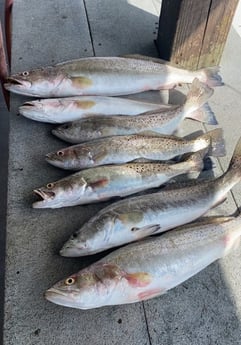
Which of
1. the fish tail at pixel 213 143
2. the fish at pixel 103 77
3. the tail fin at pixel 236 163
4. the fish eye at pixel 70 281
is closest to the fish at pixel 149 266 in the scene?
the fish eye at pixel 70 281

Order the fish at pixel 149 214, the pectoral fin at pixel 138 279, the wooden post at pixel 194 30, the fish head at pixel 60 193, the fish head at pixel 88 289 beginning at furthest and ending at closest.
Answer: the wooden post at pixel 194 30
the fish head at pixel 60 193
the fish at pixel 149 214
the pectoral fin at pixel 138 279
the fish head at pixel 88 289

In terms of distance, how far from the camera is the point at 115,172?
225cm

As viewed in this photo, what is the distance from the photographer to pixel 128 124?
2547mm

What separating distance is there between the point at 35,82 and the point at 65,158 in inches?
25.6

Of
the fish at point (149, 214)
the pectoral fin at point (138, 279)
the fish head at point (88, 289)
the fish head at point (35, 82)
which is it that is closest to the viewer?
the fish head at point (88, 289)

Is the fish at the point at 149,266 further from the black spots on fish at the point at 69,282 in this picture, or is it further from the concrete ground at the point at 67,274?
the concrete ground at the point at 67,274

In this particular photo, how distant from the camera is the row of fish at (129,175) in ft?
5.98

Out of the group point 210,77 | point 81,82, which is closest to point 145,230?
point 81,82

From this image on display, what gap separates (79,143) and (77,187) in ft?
1.43

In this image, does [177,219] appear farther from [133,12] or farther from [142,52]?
[133,12]

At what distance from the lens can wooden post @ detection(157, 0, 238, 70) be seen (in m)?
2.92

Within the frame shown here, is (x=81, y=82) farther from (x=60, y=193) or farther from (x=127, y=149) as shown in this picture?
(x=60, y=193)

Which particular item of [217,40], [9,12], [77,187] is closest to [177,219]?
[77,187]

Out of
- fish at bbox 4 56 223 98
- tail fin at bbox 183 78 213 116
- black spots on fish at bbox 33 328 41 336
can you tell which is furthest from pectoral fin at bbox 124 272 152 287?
fish at bbox 4 56 223 98
